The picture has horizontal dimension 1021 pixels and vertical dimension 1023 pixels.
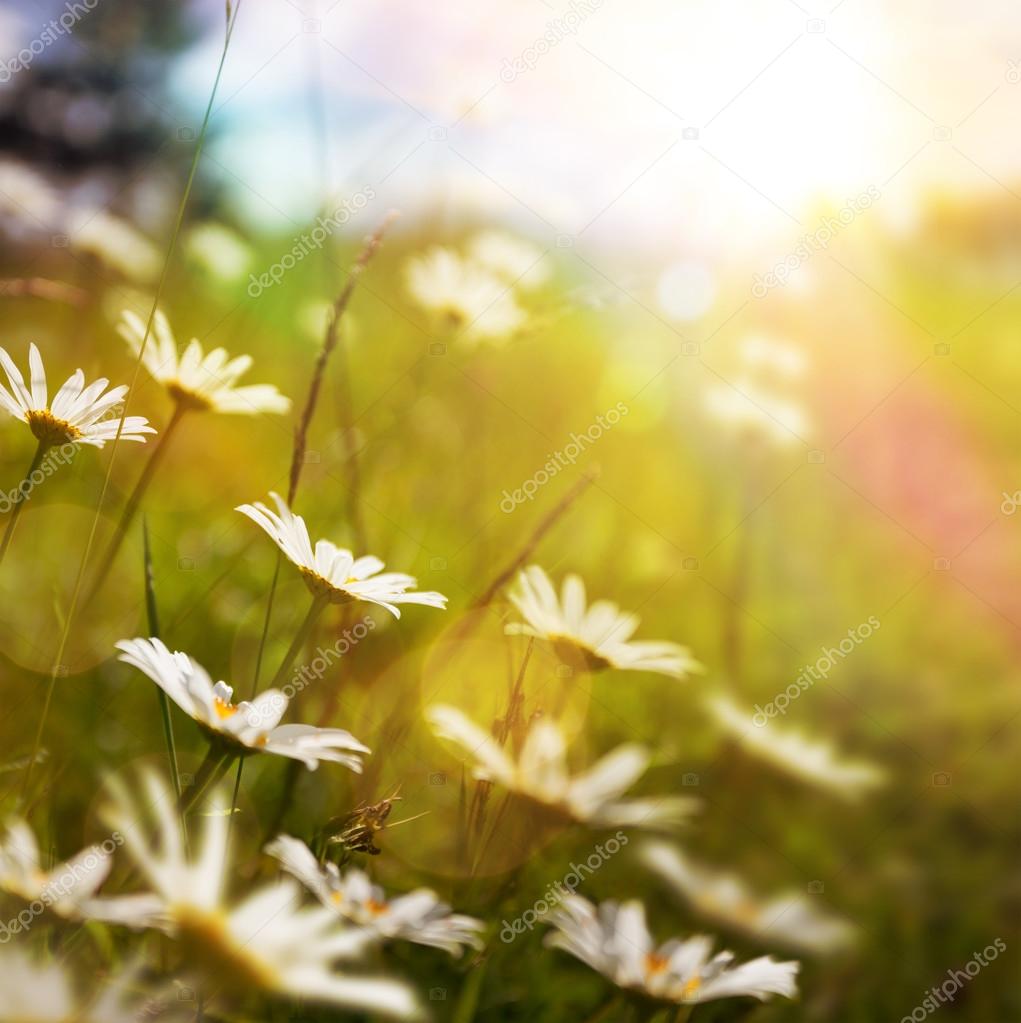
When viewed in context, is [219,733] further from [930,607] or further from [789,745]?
[930,607]

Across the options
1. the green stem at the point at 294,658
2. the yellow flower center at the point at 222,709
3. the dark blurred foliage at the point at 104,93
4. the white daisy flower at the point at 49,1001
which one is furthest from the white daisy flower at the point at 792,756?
the dark blurred foliage at the point at 104,93

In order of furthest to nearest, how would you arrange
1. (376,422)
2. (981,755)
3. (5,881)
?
(376,422)
(981,755)
(5,881)

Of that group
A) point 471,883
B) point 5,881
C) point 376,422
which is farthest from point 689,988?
point 376,422

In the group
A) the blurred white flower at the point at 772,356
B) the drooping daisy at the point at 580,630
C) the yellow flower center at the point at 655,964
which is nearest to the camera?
the yellow flower center at the point at 655,964

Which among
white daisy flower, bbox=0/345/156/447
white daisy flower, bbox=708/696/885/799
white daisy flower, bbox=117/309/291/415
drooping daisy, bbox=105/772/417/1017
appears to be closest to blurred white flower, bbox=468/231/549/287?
white daisy flower, bbox=708/696/885/799

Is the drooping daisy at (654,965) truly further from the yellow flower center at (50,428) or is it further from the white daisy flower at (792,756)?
the white daisy flower at (792,756)

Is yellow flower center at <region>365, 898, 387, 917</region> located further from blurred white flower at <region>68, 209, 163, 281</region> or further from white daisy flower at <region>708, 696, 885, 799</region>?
blurred white flower at <region>68, 209, 163, 281</region>
